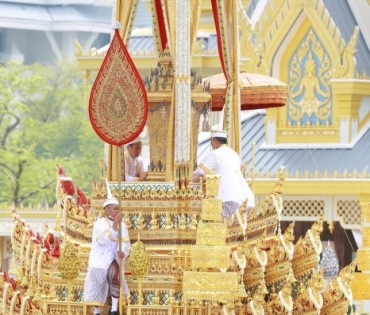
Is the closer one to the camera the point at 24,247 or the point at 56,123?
the point at 24,247

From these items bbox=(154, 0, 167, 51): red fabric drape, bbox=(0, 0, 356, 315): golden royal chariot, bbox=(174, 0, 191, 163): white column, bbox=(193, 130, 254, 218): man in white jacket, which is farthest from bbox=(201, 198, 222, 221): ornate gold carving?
bbox=(154, 0, 167, 51): red fabric drape

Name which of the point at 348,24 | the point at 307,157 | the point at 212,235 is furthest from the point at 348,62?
the point at 212,235

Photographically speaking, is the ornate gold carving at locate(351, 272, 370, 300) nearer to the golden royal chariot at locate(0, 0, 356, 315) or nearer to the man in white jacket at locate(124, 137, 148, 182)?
the golden royal chariot at locate(0, 0, 356, 315)

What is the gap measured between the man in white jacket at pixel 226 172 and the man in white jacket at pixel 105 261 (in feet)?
6.12

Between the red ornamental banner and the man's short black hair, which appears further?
the man's short black hair

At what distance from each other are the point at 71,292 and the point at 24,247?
2.08 m

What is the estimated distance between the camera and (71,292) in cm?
2392

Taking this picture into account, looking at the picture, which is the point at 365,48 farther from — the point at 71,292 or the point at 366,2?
the point at 71,292

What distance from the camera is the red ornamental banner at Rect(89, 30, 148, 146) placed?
76.1 ft

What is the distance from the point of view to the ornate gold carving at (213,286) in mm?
22422

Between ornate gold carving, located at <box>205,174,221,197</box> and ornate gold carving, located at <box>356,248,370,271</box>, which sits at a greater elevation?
ornate gold carving, located at <box>205,174,221,197</box>

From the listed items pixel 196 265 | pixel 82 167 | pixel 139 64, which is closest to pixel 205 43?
A: pixel 139 64

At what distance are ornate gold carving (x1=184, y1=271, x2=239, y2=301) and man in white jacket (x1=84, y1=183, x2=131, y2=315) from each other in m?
1.08

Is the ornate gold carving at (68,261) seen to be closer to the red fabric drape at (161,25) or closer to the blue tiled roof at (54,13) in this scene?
the red fabric drape at (161,25)
